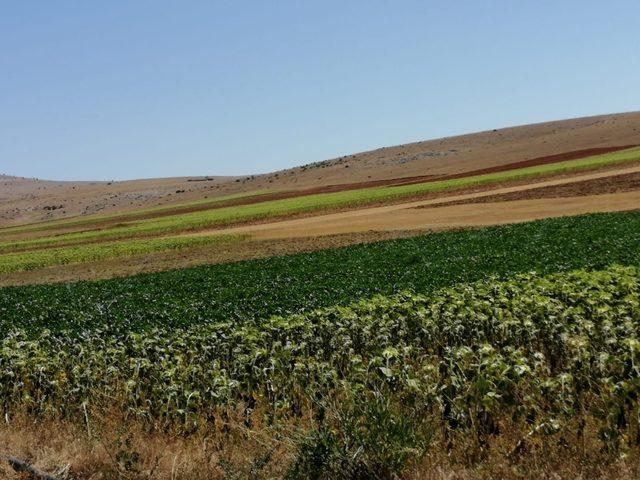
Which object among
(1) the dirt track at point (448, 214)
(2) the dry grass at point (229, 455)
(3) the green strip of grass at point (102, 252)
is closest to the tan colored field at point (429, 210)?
(1) the dirt track at point (448, 214)

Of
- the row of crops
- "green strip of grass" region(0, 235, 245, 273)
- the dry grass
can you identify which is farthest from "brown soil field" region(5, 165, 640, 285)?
the dry grass

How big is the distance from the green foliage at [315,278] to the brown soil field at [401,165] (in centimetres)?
7129

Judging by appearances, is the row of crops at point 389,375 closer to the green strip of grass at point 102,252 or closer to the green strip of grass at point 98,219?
the green strip of grass at point 102,252

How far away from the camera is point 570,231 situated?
34031 mm

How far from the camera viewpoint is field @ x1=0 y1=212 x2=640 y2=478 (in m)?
7.48

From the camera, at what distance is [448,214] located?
55062 millimetres

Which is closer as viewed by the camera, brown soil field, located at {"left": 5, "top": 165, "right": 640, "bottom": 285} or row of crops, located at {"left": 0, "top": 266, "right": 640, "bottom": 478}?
row of crops, located at {"left": 0, "top": 266, "right": 640, "bottom": 478}

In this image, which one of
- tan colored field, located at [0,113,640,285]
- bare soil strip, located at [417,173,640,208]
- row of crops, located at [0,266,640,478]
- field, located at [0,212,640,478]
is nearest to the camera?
field, located at [0,212,640,478]

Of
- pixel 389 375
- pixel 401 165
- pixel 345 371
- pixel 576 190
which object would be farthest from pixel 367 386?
pixel 401 165

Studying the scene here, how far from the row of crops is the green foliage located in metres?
4.69

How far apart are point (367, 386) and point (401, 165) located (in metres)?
135

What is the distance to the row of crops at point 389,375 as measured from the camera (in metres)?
7.66

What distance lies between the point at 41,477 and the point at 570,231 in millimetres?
30668

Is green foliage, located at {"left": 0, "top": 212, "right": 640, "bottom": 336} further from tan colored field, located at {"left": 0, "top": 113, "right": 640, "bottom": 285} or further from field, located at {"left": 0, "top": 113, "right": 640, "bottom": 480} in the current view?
tan colored field, located at {"left": 0, "top": 113, "right": 640, "bottom": 285}
